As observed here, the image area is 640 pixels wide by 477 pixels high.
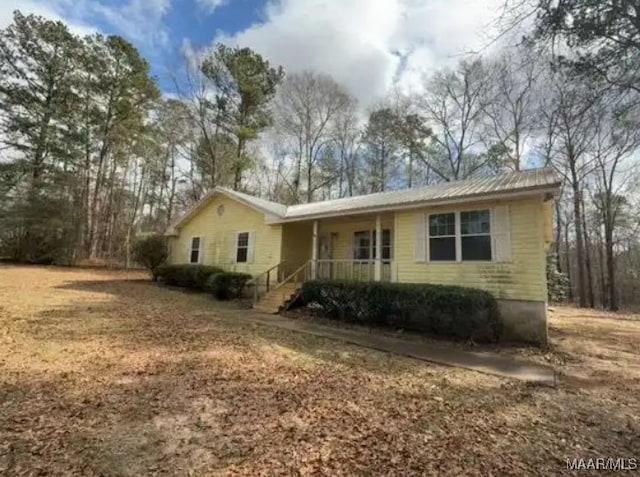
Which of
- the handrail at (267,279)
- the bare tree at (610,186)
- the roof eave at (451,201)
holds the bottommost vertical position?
the handrail at (267,279)

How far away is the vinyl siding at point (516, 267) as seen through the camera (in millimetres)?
8375

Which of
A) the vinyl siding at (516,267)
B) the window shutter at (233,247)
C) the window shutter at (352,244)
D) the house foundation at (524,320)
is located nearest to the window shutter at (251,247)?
the window shutter at (233,247)

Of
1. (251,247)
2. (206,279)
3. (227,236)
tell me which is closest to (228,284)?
(206,279)

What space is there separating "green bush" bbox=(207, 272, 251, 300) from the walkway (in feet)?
13.4

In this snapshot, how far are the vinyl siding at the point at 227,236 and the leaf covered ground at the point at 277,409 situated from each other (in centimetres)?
696

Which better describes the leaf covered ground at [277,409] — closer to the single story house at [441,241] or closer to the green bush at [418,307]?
the green bush at [418,307]

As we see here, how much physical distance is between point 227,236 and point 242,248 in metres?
1.23

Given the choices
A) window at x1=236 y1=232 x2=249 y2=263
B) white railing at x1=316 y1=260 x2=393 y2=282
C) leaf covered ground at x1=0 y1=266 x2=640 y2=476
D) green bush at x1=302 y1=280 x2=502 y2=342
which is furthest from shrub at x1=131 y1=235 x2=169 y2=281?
green bush at x1=302 y1=280 x2=502 y2=342

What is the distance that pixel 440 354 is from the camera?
7.04 metres

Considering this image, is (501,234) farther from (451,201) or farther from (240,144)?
(240,144)

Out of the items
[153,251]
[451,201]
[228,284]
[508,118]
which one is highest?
[508,118]

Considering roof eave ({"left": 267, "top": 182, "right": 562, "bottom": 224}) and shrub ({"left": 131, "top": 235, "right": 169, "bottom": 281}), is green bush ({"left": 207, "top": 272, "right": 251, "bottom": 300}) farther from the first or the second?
shrub ({"left": 131, "top": 235, "right": 169, "bottom": 281})

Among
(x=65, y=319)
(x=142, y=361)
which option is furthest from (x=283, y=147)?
(x=142, y=361)

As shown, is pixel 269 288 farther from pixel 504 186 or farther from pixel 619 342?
pixel 619 342
